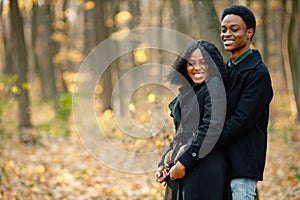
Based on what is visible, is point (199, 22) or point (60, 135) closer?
point (199, 22)

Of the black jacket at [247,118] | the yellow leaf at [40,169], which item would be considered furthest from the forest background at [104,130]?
the black jacket at [247,118]

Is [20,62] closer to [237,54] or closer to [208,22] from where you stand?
[208,22]

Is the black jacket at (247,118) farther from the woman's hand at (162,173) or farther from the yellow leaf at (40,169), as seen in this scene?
the yellow leaf at (40,169)

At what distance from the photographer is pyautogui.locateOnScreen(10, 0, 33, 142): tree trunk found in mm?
11992

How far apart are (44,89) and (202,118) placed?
2198cm

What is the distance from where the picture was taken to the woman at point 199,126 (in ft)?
10.8

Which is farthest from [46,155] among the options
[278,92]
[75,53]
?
[278,92]

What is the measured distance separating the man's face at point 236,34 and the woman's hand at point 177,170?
99 centimetres

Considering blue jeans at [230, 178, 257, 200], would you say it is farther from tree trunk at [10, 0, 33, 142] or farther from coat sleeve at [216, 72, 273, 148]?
tree trunk at [10, 0, 33, 142]

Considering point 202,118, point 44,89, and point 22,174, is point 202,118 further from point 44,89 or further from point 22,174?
point 44,89

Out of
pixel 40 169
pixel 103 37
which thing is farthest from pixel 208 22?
pixel 103 37

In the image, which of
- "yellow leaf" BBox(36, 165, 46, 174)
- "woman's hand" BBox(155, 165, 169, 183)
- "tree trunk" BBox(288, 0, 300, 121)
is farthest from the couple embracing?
"tree trunk" BBox(288, 0, 300, 121)

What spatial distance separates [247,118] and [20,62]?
10.2 m

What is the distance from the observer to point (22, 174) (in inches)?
324
